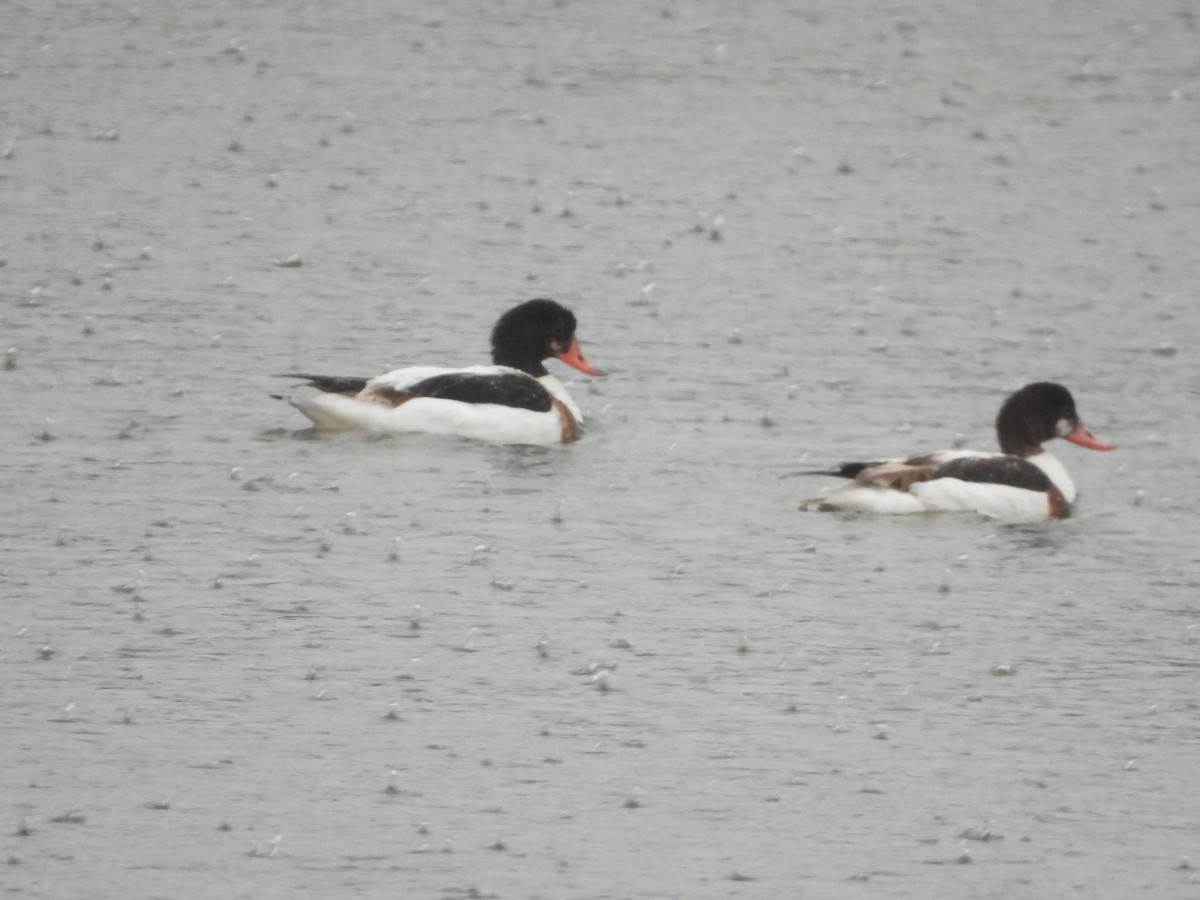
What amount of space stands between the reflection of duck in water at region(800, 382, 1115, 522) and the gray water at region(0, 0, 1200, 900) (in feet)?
0.56

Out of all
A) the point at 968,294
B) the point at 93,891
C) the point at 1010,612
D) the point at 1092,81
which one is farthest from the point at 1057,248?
the point at 93,891

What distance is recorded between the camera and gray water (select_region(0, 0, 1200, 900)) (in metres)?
9.41

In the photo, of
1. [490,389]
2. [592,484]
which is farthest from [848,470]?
[490,389]

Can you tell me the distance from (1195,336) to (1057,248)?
11.1 feet

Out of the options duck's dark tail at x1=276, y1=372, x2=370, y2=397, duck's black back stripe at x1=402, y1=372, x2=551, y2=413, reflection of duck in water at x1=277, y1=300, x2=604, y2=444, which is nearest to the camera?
duck's dark tail at x1=276, y1=372, x2=370, y2=397

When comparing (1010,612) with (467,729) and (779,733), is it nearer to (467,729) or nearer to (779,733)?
(779,733)

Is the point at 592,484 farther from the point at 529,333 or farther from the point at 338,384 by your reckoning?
the point at 529,333

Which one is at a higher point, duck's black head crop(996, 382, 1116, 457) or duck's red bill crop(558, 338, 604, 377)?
duck's red bill crop(558, 338, 604, 377)

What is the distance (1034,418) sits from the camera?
16.0 meters

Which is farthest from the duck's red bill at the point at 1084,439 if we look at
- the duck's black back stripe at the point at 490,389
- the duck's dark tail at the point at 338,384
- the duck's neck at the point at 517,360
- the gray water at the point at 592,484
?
the duck's dark tail at the point at 338,384

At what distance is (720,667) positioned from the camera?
11.5 m

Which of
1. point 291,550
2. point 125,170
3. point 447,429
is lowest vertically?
point 291,550

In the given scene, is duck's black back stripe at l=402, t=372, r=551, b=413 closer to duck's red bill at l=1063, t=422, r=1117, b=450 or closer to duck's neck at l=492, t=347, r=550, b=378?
duck's neck at l=492, t=347, r=550, b=378

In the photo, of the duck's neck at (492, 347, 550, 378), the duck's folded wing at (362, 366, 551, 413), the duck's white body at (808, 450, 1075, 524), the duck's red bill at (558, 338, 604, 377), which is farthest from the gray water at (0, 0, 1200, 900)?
the duck's neck at (492, 347, 550, 378)
